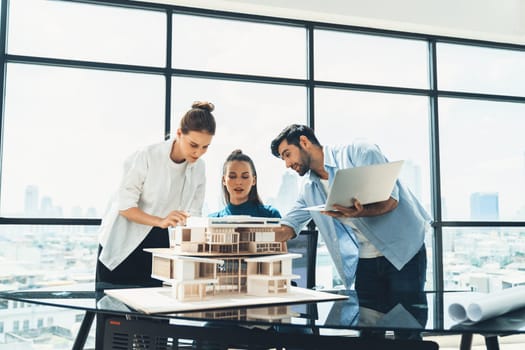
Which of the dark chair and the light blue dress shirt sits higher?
the light blue dress shirt

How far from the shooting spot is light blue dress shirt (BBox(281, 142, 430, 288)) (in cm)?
210

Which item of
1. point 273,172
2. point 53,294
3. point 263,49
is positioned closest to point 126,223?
point 53,294

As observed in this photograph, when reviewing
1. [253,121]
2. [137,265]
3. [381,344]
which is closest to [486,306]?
[381,344]

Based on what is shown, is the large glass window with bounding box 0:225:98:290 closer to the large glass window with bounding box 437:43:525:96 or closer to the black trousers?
the black trousers

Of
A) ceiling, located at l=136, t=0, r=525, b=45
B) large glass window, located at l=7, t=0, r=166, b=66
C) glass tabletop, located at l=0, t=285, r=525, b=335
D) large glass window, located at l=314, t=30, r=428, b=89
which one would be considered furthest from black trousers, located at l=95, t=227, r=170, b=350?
large glass window, located at l=314, t=30, r=428, b=89

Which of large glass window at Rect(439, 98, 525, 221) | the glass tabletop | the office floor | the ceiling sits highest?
the ceiling

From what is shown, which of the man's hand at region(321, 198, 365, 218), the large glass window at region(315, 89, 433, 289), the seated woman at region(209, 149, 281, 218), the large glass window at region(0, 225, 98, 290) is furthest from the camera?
the large glass window at region(315, 89, 433, 289)

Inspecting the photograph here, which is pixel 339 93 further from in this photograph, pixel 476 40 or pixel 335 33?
pixel 476 40

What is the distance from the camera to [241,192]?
9.66 feet

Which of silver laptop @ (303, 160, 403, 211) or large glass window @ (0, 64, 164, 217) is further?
large glass window @ (0, 64, 164, 217)

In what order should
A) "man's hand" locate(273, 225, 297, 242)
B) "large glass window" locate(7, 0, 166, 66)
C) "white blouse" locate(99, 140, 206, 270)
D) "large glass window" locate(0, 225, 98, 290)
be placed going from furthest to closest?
"large glass window" locate(7, 0, 166, 66)
"large glass window" locate(0, 225, 98, 290)
"man's hand" locate(273, 225, 297, 242)
"white blouse" locate(99, 140, 206, 270)

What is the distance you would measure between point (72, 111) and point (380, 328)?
8.59 feet

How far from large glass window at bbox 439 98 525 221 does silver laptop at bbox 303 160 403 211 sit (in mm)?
Answer: 2138

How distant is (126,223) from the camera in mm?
2111
